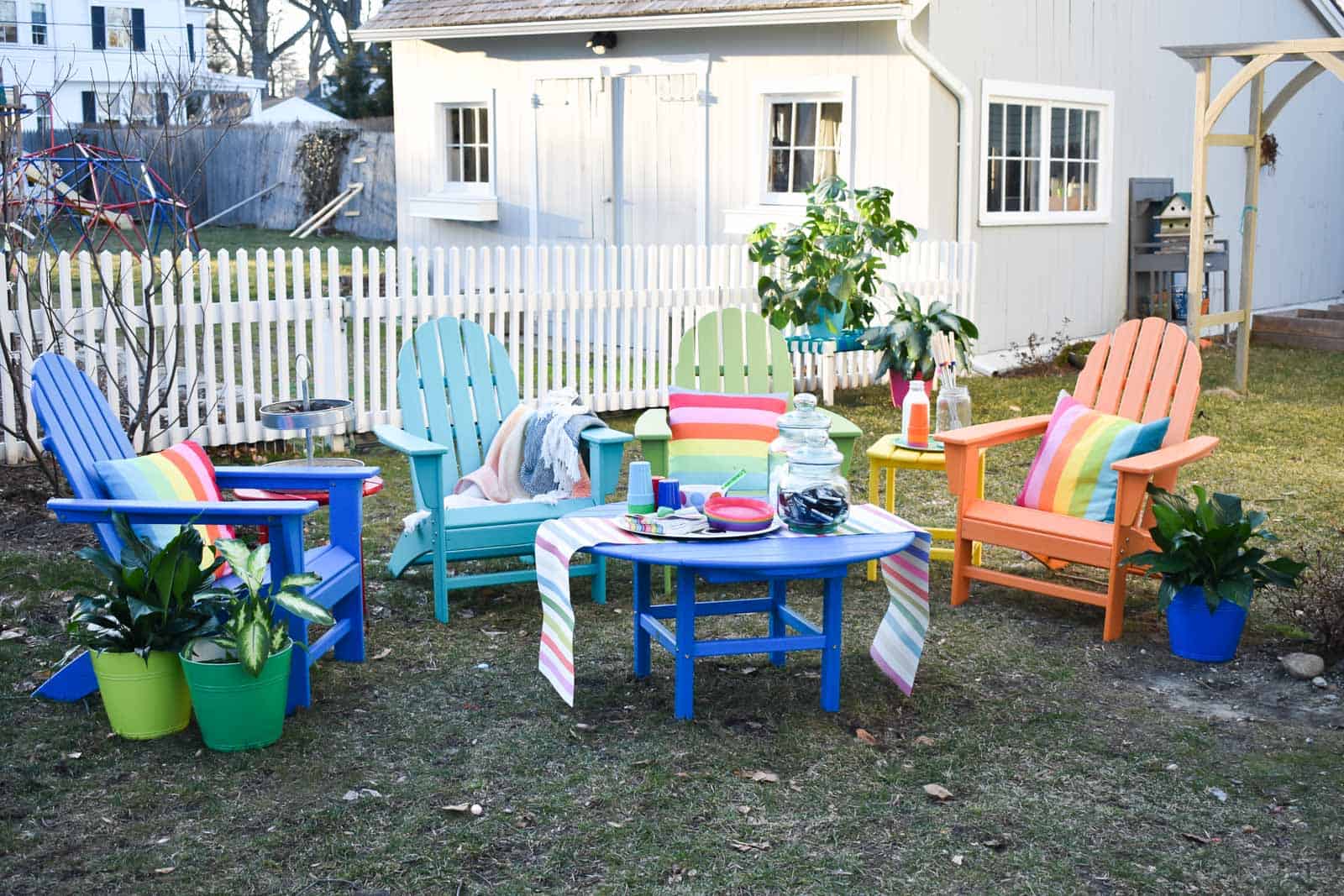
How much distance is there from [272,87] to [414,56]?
27809 mm

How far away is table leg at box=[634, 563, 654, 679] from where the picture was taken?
14.6 feet

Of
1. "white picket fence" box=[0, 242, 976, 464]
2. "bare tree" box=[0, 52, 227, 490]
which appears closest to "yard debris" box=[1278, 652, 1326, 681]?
"white picket fence" box=[0, 242, 976, 464]

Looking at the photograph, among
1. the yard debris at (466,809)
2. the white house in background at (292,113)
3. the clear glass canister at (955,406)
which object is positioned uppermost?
the white house in background at (292,113)

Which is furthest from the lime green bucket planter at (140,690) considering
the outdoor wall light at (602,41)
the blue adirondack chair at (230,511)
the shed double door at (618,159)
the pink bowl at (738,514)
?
the outdoor wall light at (602,41)

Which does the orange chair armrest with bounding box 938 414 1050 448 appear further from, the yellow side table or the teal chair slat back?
the teal chair slat back

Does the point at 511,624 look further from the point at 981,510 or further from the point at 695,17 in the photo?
the point at 695,17

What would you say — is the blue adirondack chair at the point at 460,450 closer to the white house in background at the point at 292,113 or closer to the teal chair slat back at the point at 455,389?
the teal chair slat back at the point at 455,389

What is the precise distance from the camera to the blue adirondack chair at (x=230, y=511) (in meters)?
3.88

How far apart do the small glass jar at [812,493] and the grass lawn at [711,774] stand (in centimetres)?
56

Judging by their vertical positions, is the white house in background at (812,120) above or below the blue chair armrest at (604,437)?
above

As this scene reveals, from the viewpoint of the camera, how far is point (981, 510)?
5.18 metres

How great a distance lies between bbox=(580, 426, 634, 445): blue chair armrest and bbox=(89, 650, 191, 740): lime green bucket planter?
5.83 ft

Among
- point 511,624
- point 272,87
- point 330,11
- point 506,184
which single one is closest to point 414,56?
point 506,184

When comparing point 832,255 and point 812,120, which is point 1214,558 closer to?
point 832,255
